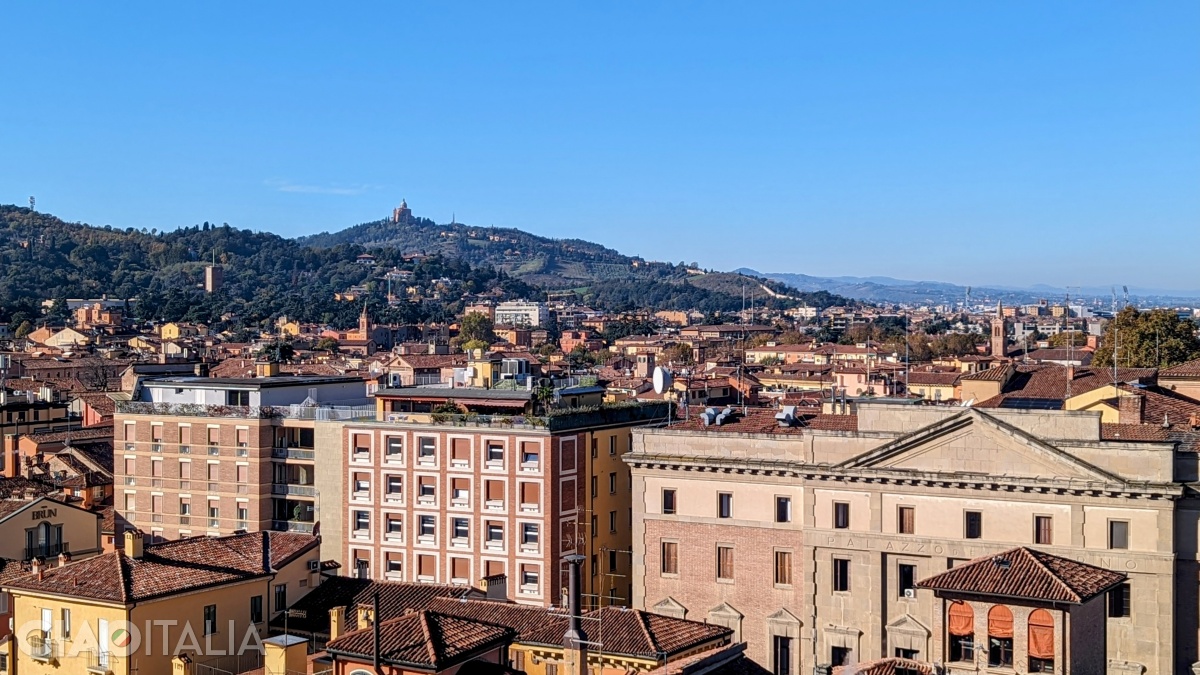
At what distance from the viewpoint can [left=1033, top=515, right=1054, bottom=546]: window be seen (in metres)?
26.5

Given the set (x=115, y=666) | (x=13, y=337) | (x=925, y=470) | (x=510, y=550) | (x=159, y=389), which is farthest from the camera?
(x=13, y=337)

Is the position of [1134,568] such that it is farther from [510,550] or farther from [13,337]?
[13,337]

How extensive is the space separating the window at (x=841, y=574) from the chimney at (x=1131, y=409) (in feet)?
26.8

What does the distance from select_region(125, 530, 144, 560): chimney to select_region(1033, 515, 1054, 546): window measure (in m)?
16.4

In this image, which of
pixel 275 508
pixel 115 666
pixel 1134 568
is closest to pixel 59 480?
pixel 275 508

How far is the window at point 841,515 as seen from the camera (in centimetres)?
2883

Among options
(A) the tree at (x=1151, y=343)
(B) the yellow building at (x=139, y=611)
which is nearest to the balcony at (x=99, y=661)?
(B) the yellow building at (x=139, y=611)

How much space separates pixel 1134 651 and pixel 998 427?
15.6ft

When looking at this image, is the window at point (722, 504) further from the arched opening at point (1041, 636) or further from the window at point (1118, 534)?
the arched opening at point (1041, 636)

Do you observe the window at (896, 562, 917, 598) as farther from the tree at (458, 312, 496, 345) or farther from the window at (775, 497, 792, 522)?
the tree at (458, 312, 496, 345)

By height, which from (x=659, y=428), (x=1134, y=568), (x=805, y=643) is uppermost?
(x=659, y=428)

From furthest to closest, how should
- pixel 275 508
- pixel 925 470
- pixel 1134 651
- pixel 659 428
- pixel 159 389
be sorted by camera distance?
pixel 159 389 → pixel 275 508 → pixel 659 428 → pixel 925 470 → pixel 1134 651

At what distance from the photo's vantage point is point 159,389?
42.3m

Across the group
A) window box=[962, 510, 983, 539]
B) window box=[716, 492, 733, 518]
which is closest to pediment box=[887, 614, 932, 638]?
window box=[962, 510, 983, 539]
